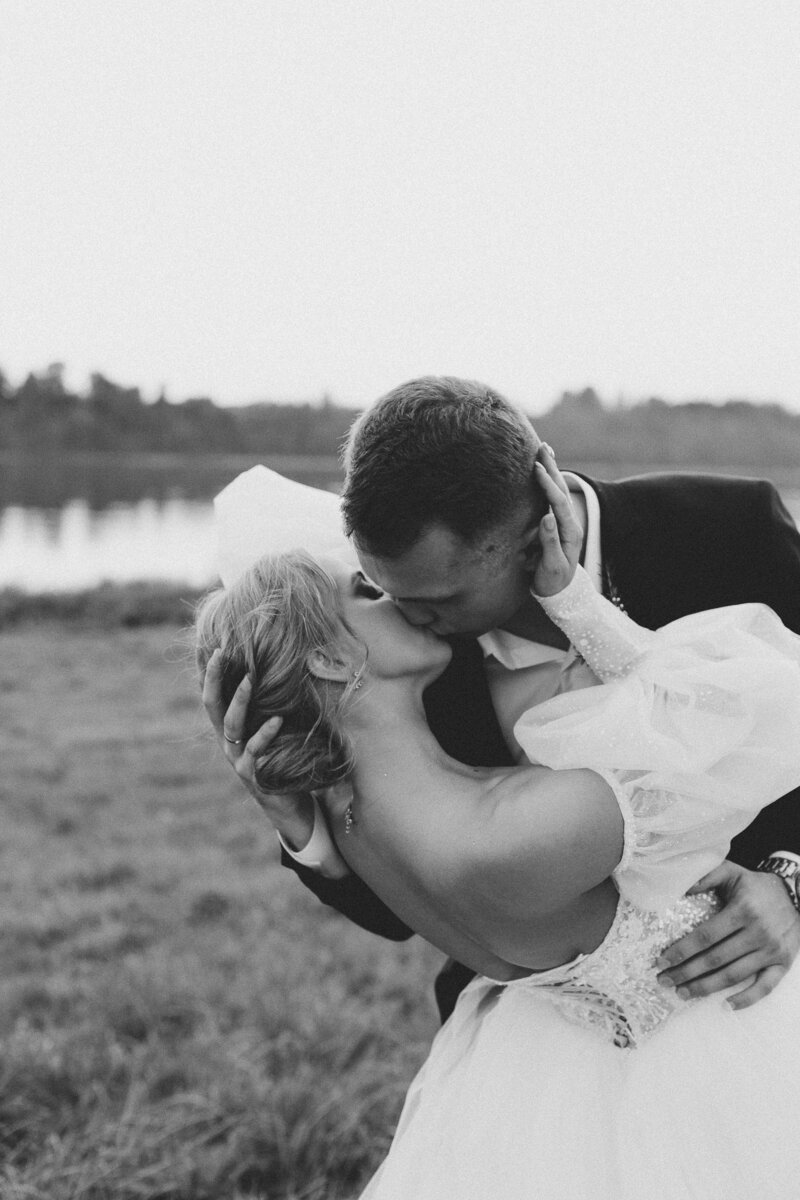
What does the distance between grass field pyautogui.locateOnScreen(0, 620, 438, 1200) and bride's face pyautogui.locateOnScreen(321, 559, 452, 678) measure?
49 cm

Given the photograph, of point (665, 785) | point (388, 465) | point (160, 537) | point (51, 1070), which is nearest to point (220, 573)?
point (388, 465)

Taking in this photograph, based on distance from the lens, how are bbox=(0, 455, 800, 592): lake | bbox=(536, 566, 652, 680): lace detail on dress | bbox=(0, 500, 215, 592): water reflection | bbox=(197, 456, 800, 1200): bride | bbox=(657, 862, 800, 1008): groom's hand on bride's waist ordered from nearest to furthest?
bbox=(197, 456, 800, 1200): bride → bbox=(657, 862, 800, 1008): groom's hand on bride's waist → bbox=(536, 566, 652, 680): lace detail on dress → bbox=(0, 500, 215, 592): water reflection → bbox=(0, 455, 800, 592): lake

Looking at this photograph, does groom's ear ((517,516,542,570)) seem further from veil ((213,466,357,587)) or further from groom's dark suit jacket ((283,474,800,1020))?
veil ((213,466,357,587))

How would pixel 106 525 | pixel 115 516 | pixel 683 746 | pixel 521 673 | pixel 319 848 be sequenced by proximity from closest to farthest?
pixel 683 746, pixel 319 848, pixel 521 673, pixel 106 525, pixel 115 516

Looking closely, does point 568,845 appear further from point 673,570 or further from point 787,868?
point 673,570

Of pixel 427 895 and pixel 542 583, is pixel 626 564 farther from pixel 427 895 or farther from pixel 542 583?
pixel 427 895

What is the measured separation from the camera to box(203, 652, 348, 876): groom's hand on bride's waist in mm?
2047

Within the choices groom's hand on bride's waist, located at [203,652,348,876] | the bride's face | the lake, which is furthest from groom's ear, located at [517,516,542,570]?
the lake

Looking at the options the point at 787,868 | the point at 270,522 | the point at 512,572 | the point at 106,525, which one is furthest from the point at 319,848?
the point at 106,525

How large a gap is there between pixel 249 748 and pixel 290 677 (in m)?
0.17

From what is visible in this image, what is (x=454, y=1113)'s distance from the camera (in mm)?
2154

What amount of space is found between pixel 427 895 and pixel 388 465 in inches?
33.7

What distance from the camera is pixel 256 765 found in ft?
6.81

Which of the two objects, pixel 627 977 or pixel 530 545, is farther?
pixel 530 545
